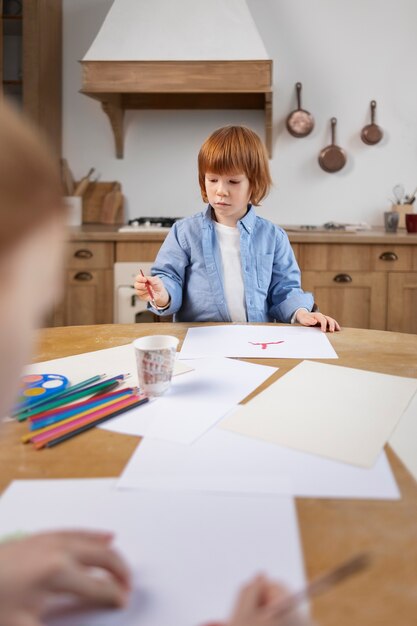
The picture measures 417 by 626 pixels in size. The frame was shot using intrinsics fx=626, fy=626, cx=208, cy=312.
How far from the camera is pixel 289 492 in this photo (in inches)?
25.9

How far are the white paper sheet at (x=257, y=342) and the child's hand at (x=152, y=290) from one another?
6.3 inches

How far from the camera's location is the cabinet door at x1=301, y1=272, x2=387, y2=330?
2.99 meters

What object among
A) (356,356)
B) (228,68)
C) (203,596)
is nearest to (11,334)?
(203,596)

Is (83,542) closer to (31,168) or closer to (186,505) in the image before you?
→ (186,505)

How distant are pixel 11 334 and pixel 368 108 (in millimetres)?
3327

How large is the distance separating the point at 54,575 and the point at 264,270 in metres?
1.40

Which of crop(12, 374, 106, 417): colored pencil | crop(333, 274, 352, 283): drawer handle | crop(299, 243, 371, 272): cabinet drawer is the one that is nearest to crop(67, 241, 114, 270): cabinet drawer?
crop(299, 243, 371, 272): cabinet drawer

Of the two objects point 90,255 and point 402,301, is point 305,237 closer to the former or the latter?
point 402,301

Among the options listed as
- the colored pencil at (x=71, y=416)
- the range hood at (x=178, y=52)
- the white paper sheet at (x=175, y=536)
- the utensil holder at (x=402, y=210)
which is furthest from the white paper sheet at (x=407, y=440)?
the utensil holder at (x=402, y=210)

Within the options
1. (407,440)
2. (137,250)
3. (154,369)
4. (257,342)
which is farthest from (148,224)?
(407,440)

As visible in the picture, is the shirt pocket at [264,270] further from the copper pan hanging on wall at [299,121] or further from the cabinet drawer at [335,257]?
the copper pan hanging on wall at [299,121]

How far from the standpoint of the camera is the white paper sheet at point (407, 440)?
2.39 feet

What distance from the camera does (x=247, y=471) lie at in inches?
27.8

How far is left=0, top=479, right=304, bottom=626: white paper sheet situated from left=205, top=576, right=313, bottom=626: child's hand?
22 millimetres
